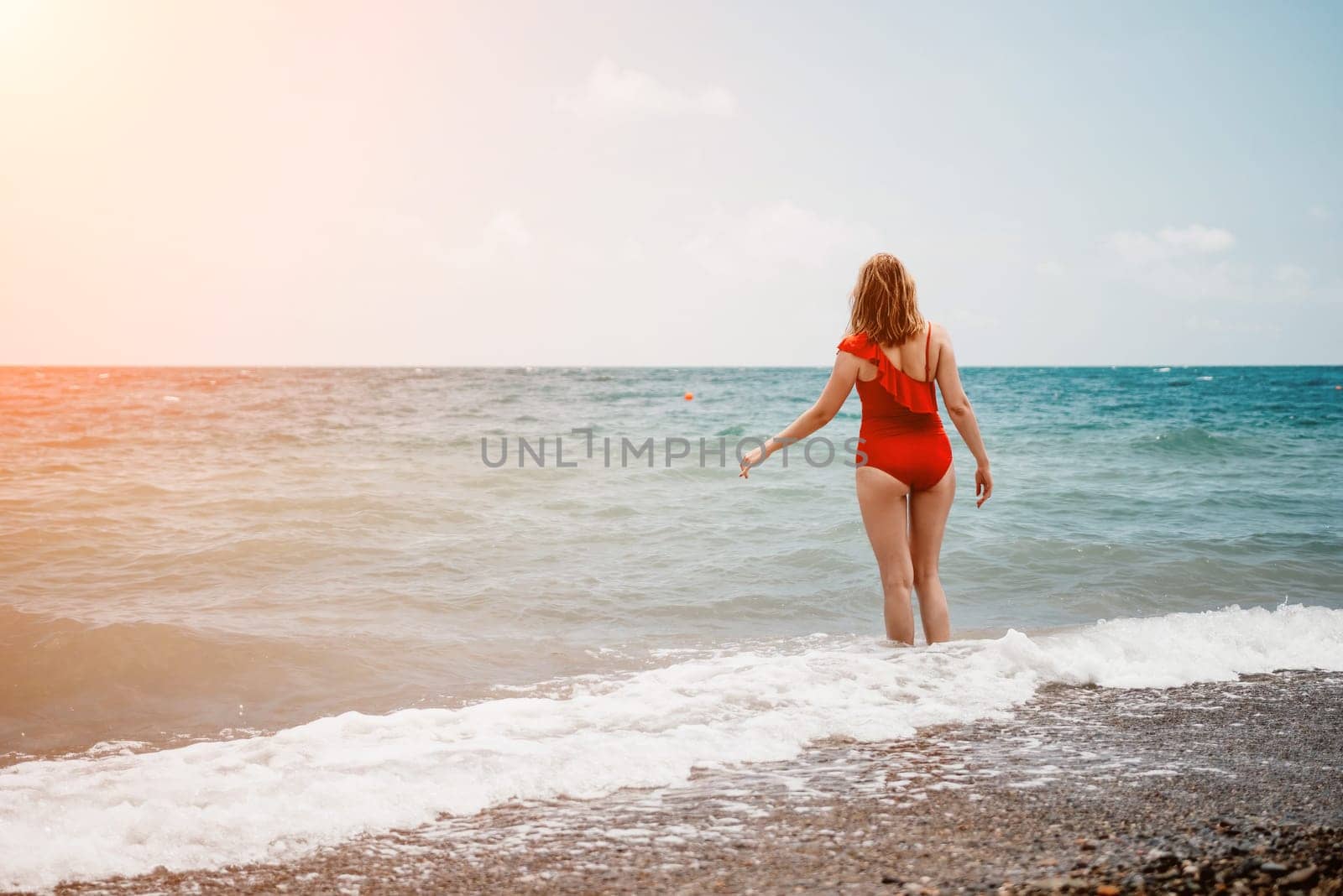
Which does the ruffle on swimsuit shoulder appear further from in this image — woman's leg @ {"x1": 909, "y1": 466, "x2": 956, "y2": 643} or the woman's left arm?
woman's leg @ {"x1": 909, "y1": 466, "x2": 956, "y2": 643}

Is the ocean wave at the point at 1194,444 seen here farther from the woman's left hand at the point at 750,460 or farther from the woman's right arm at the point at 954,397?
the woman's left hand at the point at 750,460

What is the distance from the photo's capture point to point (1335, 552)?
8266 mm

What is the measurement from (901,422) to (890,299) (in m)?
0.61

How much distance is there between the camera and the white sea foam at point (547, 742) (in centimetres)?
260

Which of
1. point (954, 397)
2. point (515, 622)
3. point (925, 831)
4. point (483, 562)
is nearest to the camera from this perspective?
point (925, 831)

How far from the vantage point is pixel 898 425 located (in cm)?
432

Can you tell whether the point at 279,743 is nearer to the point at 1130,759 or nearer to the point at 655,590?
the point at 1130,759

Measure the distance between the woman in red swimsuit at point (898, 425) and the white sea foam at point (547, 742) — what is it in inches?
20.4

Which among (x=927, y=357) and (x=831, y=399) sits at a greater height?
(x=927, y=357)

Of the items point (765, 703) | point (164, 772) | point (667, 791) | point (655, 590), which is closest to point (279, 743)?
point (164, 772)

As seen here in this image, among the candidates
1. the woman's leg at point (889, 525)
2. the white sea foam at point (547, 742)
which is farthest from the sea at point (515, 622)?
the woman's leg at point (889, 525)

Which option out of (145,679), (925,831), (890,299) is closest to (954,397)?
(890,299)

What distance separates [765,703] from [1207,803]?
1.70 m

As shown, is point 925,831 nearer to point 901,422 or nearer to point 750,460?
point 750,460
